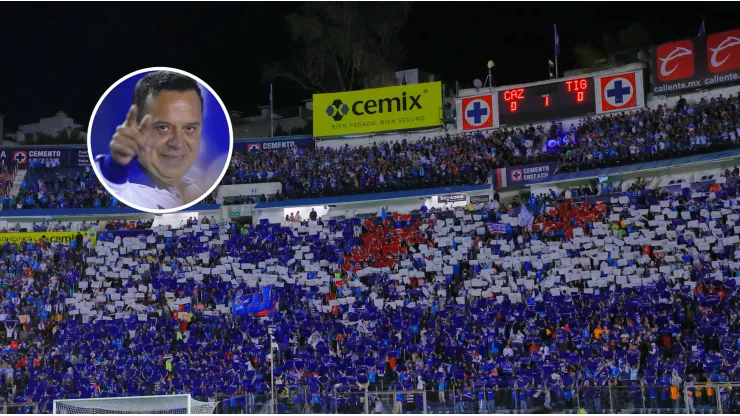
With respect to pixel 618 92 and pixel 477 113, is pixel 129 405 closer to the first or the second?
pixel 618 92

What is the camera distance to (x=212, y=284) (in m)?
33.5

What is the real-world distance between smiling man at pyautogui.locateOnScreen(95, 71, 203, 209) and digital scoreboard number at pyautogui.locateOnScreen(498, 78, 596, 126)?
3000cm

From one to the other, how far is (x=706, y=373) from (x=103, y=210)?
30921 millimetres

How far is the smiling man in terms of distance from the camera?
1135 cm

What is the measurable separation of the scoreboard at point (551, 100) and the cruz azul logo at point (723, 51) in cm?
322

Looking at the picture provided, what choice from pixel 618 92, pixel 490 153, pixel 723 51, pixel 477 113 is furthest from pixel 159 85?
pixel 477 113

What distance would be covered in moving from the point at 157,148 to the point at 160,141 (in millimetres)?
164

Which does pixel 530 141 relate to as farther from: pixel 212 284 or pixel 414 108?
pixel 212 284

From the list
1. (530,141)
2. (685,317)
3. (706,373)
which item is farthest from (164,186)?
(530,141)

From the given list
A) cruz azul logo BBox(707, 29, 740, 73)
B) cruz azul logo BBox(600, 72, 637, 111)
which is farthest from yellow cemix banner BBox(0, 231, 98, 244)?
cruz azul logo BBox(707, 29, 740, 73)

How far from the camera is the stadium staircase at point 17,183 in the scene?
44812mm

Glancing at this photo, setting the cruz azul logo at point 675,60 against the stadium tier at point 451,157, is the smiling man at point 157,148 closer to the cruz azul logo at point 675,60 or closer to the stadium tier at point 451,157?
the stadium tier at point 451,157

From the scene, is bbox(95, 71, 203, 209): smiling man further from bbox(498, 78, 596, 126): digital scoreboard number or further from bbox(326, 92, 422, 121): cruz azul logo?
bbox(326, 92, 422, 121): cruz azul logo

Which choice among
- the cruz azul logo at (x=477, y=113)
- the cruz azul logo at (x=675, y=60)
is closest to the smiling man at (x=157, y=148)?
the cruz azul logo at (x=675, y=60)
